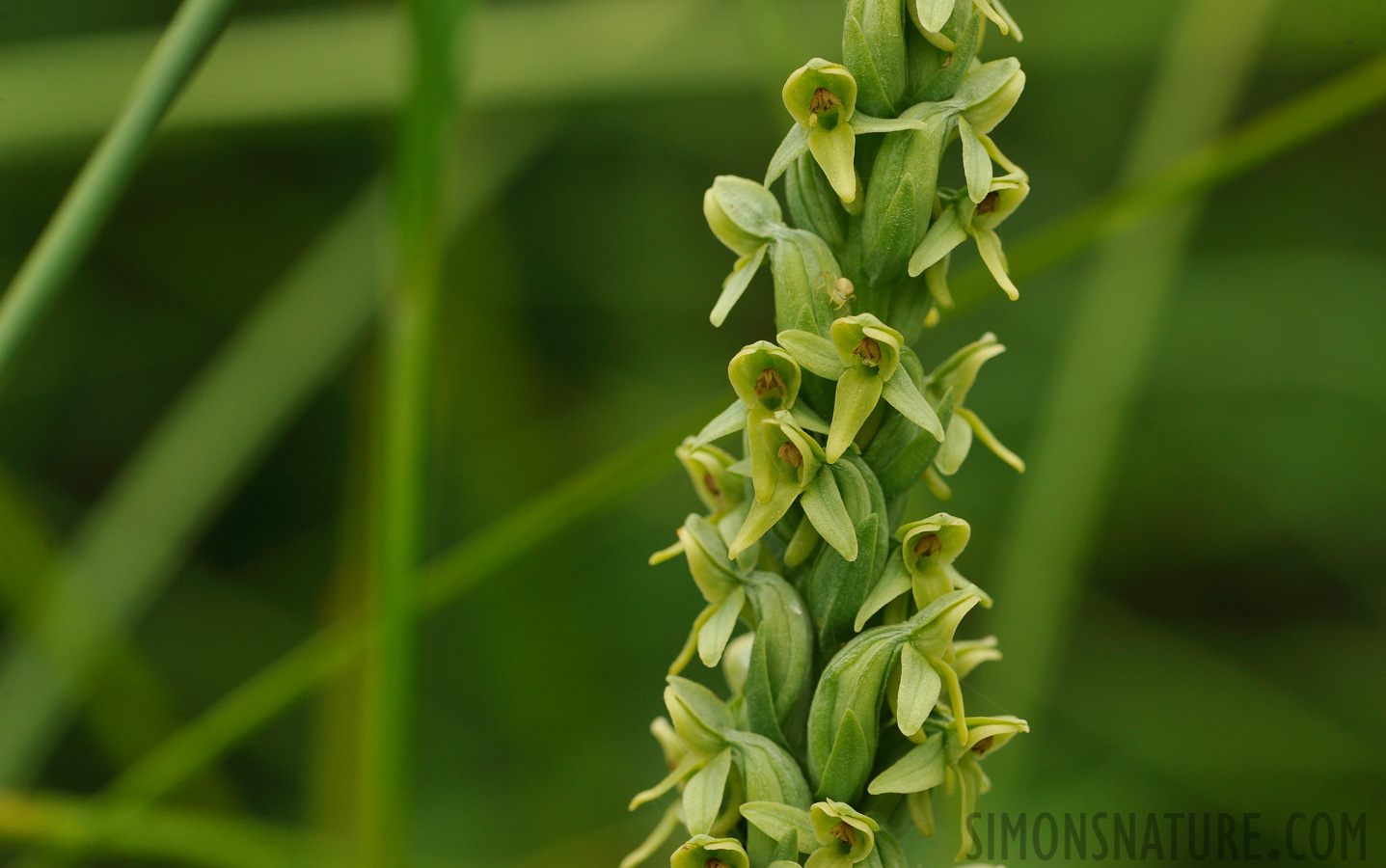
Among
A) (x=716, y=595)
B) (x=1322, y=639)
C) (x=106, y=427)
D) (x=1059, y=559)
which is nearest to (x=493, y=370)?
(x=106, y=427)

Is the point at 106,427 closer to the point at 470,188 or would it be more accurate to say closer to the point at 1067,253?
the point at 470,188

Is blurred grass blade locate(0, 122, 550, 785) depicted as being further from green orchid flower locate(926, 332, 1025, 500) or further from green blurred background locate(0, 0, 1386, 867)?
green orchid flower locate(926, 332, 1025, 500)

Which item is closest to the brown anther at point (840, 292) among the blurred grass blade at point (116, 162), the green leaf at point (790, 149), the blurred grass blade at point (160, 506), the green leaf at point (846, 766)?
the green leaf at point (790, 149)

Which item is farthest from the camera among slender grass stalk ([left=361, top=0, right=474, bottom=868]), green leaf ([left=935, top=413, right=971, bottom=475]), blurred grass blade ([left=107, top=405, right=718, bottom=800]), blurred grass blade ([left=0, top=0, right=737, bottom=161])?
blurred grass blade ([left=0, top=0, right=737, bottom=161])

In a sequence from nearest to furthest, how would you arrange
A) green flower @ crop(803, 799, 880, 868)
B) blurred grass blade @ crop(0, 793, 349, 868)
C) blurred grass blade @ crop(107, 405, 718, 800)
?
green flower @ crop(803, 799, 880, 868) < blurred grass blade @ crop(107, 405, 718, 800) < blurred grass blade @ crop(0, 793, 349, 868)

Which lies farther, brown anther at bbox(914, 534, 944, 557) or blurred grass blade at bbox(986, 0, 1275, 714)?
blurred grass blade at bbox(986, 0, 1275, 714)

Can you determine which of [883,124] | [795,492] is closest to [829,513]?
[795,492]

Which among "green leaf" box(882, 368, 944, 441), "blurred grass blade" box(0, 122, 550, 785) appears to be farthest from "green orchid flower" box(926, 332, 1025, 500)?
"blurred grass blade" box(0, 122, 550, 785)

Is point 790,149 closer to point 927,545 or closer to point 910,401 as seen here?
point 910,401
